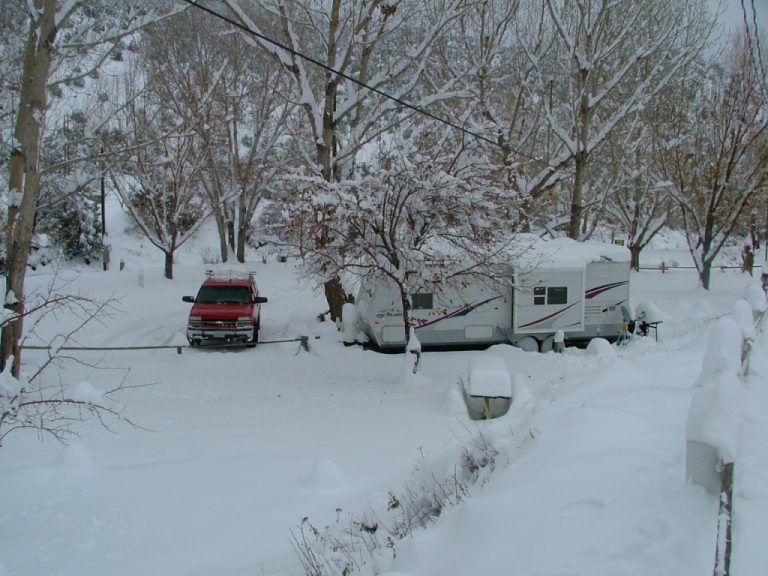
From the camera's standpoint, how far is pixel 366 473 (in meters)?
7.27

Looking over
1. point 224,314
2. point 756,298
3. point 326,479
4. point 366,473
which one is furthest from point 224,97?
point 756,298

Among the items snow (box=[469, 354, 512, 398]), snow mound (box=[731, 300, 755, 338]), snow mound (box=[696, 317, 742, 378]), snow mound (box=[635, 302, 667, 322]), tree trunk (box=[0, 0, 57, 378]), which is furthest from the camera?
snow mound (box=[635, 302, 667, 322])

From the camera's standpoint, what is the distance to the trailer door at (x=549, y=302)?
52.3 ft

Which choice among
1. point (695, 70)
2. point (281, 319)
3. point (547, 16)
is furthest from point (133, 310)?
point (695, 70)

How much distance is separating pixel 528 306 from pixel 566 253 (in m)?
1.94

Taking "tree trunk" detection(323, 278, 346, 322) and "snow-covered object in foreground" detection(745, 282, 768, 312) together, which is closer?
"snow-covered object in foreground" detection(745, 282, 768, 312)

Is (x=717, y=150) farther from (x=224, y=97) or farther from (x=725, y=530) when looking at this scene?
(x=725, y=530)

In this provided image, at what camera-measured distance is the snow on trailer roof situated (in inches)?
622

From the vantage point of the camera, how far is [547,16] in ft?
72.8

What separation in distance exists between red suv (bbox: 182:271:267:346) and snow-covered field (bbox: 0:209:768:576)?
1142 millimetres

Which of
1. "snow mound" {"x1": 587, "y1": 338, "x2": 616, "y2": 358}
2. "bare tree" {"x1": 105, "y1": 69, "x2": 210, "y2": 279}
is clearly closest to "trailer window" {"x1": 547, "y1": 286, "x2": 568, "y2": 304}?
"snow mound" {"x1": 587, "y1": 338, "x2": 616, "y2": 358}

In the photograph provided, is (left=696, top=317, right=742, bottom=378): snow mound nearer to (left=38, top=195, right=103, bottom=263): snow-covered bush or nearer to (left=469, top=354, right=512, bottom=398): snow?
(left=469, top=354, right=512, bottom=398): snow

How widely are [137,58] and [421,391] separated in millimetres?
20904

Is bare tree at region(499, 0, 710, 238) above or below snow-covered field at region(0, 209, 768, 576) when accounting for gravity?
above
